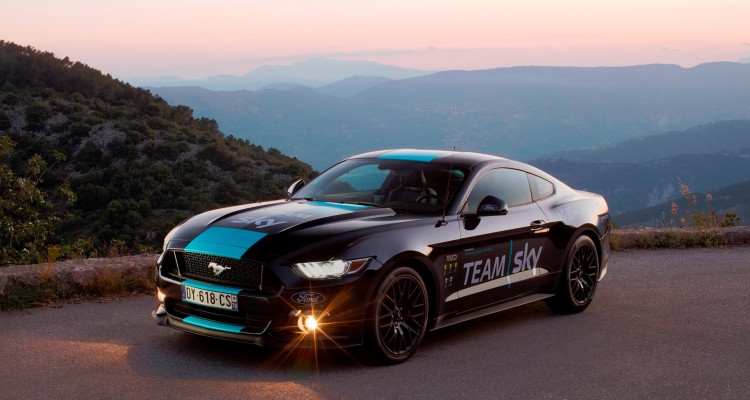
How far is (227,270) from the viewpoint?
20.3 ft

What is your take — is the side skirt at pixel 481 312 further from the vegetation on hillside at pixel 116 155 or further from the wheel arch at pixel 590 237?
the vegetation on hillside at pixel 116 155

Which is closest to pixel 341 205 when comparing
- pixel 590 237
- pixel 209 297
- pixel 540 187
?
pixel 209 297

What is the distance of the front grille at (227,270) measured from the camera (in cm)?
610

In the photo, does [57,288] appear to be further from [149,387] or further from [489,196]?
[489,196]

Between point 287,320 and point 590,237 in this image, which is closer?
point 287,320

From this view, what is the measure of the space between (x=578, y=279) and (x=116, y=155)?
138ft

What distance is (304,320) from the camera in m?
6.07

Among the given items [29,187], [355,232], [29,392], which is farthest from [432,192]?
[29,187]

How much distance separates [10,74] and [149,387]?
6355 centimetres

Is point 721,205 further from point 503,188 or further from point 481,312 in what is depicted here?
point 481,312

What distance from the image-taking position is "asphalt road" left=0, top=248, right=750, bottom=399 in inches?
227

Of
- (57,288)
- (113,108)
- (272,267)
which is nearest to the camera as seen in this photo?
(272,267)

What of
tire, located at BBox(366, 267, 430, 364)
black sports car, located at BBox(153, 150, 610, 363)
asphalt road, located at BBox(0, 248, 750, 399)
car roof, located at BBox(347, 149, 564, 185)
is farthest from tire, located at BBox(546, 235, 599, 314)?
tire, located at BBox(366, 267, 430, 364)

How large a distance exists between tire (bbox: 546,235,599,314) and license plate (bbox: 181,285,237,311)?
3344 mm
